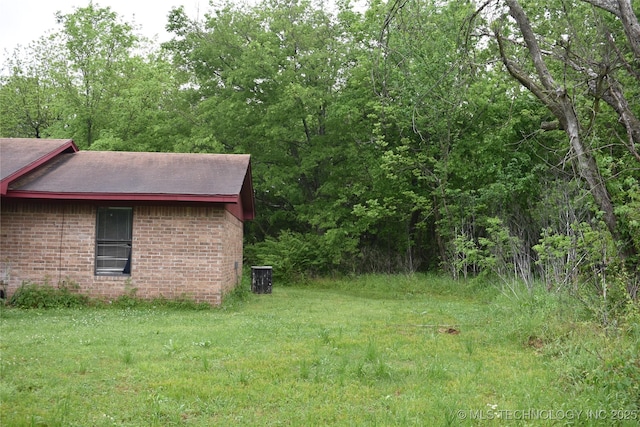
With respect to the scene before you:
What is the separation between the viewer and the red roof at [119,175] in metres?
12.2

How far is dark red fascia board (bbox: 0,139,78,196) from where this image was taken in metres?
11.8

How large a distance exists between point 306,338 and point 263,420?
3744 mm

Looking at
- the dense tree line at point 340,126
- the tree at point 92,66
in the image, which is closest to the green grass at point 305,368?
the dense tree line at point 340,126

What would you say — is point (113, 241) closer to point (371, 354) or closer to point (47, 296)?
point (47, 296)

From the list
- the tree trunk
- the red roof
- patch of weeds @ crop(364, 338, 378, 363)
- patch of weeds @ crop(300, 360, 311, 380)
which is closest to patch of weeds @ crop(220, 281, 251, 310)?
the red roof

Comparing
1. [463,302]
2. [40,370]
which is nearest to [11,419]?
[40,370]

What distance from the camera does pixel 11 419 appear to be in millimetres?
4664

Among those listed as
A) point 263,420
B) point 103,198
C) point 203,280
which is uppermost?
point 103,198

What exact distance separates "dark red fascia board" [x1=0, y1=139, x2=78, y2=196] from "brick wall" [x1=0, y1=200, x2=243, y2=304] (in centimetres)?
73

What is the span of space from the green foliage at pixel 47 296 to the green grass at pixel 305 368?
134cm

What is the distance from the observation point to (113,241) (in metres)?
12.7

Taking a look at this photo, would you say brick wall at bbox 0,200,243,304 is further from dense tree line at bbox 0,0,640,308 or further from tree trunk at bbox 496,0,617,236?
tree trunk at bbox 496,0,617,236

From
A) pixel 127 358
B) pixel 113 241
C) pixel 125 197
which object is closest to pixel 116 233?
pixel 113 241

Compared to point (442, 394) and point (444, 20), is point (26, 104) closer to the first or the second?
point (444, 20)
